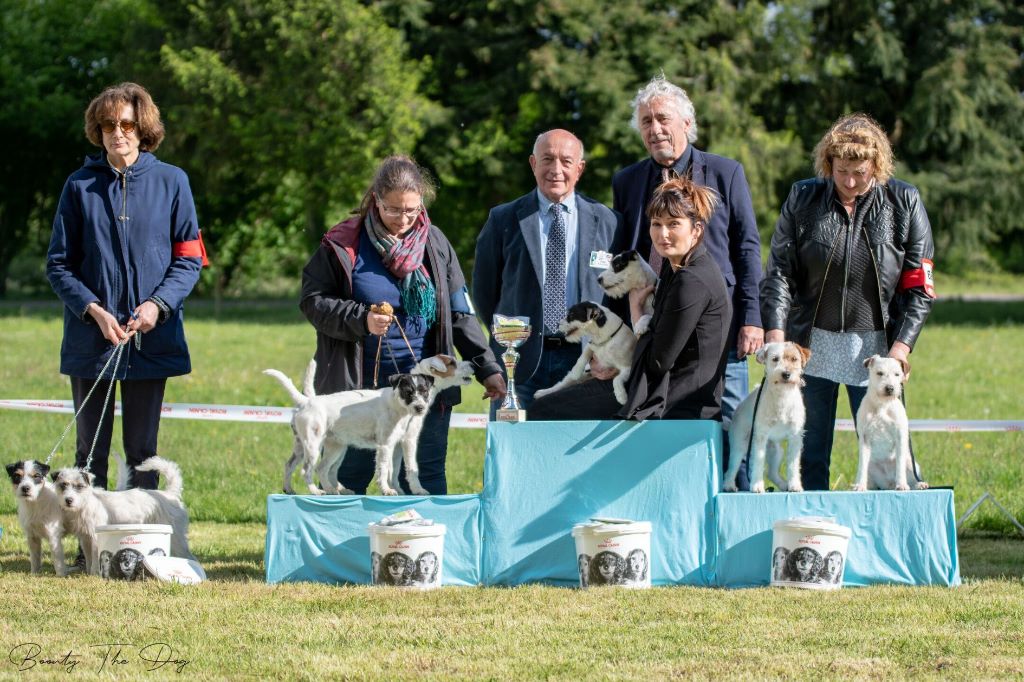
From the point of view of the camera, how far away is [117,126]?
5.70 metres

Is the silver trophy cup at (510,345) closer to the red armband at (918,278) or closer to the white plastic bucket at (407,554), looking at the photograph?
the white plastic bucket at (407,554)

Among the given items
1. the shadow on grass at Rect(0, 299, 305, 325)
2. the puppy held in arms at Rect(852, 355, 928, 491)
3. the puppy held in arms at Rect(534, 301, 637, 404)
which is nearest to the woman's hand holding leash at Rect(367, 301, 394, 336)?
the puppy held in arms at Rect(534, 301, 637, 404)

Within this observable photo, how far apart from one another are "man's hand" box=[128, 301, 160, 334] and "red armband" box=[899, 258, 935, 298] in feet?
11.3

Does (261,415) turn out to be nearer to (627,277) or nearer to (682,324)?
(627,277)

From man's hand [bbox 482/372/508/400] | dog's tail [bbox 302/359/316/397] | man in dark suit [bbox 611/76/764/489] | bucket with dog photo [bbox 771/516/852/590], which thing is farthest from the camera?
man in dark suit [bbox 611/76/764/489]

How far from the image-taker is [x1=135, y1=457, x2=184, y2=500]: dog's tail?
5.73 meters

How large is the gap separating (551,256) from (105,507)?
241 cm

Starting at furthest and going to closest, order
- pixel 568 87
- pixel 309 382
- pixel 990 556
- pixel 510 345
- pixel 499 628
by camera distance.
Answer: pixel 568 87 → pixel 990 556 → pixel 510 345 → pixel 309 382 → pixel 499 628

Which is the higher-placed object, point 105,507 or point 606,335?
point 606,335

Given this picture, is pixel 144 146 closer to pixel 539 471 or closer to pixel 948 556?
pixel 539 471

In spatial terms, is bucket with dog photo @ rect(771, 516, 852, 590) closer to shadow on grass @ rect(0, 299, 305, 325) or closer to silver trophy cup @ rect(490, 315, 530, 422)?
silver trophy cup @ rect(490, 315, 530, 422)

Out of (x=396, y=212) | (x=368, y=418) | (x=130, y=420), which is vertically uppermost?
(x=396, y=212)

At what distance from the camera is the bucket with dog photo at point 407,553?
5156 millimetres

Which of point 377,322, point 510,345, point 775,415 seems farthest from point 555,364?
point 775,415
